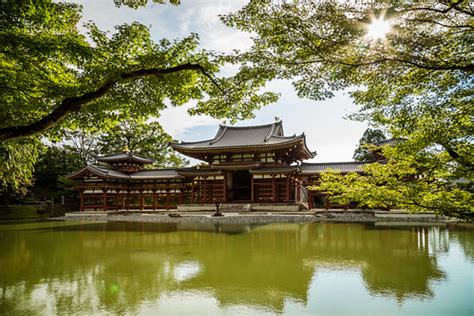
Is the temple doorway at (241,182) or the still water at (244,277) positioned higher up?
the temple doorway at (241,182)

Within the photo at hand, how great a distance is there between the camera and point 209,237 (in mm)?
11633

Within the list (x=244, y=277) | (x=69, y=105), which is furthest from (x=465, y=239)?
(x=69, y=105)

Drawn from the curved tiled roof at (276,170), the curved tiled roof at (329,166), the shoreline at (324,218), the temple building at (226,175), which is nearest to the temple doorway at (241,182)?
the temple building at (226,175)

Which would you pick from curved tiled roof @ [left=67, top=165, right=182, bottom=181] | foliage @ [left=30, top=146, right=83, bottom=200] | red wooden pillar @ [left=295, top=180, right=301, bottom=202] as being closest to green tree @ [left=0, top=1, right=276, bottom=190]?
red wooden pillar @ [left=295, top=180, right=301, bottom=202]

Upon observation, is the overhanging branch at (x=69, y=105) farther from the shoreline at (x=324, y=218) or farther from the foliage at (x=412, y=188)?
the shoreline at (x=324, y=218)

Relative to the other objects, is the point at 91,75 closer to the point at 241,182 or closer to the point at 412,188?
the point at 412,188

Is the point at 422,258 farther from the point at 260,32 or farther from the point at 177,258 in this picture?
the point at 260,32

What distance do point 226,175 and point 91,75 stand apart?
58.2ft

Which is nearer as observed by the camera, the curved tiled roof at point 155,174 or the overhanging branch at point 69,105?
the overhanging branch at point 69,105

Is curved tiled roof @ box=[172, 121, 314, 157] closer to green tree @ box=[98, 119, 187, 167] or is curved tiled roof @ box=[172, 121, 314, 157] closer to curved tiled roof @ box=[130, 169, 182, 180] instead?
curved tiled roof @ box=[130, 169, 182, 180]

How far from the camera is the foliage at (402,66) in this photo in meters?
3.01

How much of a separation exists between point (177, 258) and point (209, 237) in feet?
12.5

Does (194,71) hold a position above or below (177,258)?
above

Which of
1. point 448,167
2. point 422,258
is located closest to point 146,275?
point 448,167
